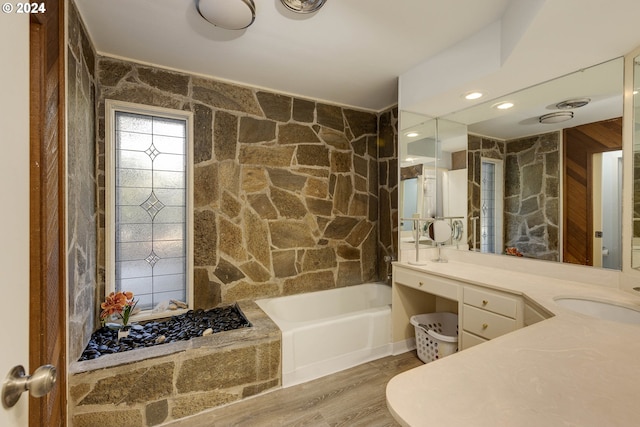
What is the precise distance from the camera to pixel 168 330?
2.14 m

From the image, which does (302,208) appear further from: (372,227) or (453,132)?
(453,132)

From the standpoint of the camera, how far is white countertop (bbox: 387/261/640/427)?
0.57 m

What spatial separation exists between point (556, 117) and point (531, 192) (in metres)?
0.53

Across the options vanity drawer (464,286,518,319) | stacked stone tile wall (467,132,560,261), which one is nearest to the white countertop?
vanity drawer (464,286,518,319)

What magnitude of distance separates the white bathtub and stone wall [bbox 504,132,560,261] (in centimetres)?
125

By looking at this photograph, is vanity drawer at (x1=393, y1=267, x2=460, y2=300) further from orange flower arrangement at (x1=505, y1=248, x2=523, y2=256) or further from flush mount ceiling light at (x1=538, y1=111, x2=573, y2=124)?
flush mount ceiling light at (x1=538, y1=111, x2=573, y2=124)

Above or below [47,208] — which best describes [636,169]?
above

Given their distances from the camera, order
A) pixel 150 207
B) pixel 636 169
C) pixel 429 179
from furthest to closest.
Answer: pixel 429 179 < pixel 150 207 < pixel 636 169

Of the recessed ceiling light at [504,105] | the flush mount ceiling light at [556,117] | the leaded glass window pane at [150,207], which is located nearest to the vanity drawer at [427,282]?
the flush mount ceiling light at [556,117]

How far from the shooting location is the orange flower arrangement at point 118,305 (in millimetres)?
2029
